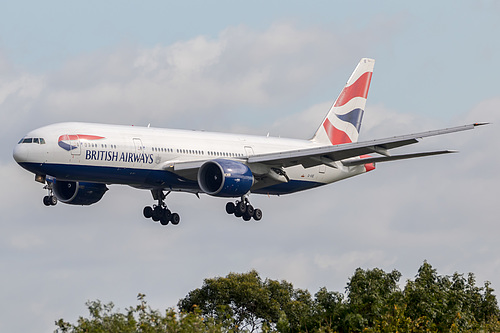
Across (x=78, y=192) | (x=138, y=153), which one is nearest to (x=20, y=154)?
(x=138, y=153)

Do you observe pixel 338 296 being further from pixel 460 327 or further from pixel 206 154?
pixel 206 154

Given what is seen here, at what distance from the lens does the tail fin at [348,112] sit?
71.4m

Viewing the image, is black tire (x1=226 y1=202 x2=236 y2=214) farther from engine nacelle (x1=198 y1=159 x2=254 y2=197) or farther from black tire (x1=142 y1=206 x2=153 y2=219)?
black tire (x1=142 y1=206 x2=153 y2=219)

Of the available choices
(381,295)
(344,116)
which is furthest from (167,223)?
(381,295)

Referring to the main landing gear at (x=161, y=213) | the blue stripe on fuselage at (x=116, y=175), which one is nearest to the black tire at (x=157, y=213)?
the main landing gear at (x=161, y=213)

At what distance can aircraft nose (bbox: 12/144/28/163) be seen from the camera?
54500 mm

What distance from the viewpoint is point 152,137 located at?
5822cm

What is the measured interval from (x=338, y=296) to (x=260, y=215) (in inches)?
692

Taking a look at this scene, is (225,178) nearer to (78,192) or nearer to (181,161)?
(181,161)

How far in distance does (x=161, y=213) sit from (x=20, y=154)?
40.9 ft

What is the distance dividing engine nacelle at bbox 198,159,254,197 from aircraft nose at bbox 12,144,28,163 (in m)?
9.49

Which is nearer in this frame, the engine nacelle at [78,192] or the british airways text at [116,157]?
the british airways text at [116,157]

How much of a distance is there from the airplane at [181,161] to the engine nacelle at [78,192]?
58 mm

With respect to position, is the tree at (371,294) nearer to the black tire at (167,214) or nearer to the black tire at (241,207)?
the black tire at (241,207)
